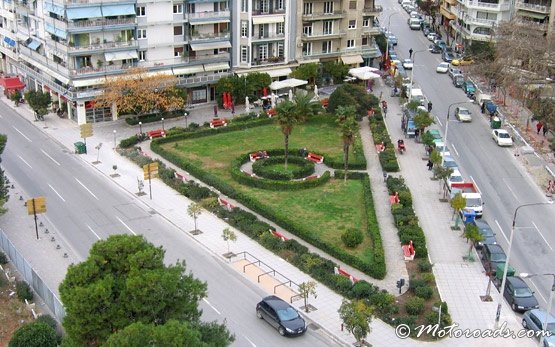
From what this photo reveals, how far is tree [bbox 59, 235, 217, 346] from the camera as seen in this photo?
29.6m

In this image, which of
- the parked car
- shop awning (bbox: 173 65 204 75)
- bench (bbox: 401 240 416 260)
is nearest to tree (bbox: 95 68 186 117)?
shop awning (bbox: 173 65 204 75)

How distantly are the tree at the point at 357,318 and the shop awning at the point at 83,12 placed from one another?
159 feet

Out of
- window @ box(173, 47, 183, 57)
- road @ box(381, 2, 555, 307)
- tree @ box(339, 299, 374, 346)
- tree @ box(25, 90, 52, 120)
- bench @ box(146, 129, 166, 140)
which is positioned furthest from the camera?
window @ box(173, 47, 183, 57)

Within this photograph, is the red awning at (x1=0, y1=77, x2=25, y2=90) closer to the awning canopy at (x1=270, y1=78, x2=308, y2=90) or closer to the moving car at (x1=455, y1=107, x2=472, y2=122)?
the awning canopy at (x1=270, y1=78, x2=308, y2=90)

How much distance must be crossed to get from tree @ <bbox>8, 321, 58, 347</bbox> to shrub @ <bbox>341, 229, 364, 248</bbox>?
2090cm

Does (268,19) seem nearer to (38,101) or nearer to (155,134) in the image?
(155,134)

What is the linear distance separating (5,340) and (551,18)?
3346 inches

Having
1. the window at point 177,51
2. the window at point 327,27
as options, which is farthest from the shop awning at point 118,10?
the window at point 327,27

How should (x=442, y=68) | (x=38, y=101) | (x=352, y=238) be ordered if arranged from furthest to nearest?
(x=442, y=68)
(x=38, y=101)
(x=352, y=238)

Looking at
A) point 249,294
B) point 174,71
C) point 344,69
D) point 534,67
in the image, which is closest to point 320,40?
point 344,69

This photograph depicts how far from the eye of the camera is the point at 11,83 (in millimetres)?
87562

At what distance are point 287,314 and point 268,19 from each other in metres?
53.1

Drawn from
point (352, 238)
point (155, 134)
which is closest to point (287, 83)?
point (155, 134)

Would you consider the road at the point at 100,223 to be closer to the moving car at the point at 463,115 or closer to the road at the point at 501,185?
the road at the point at 501,185
